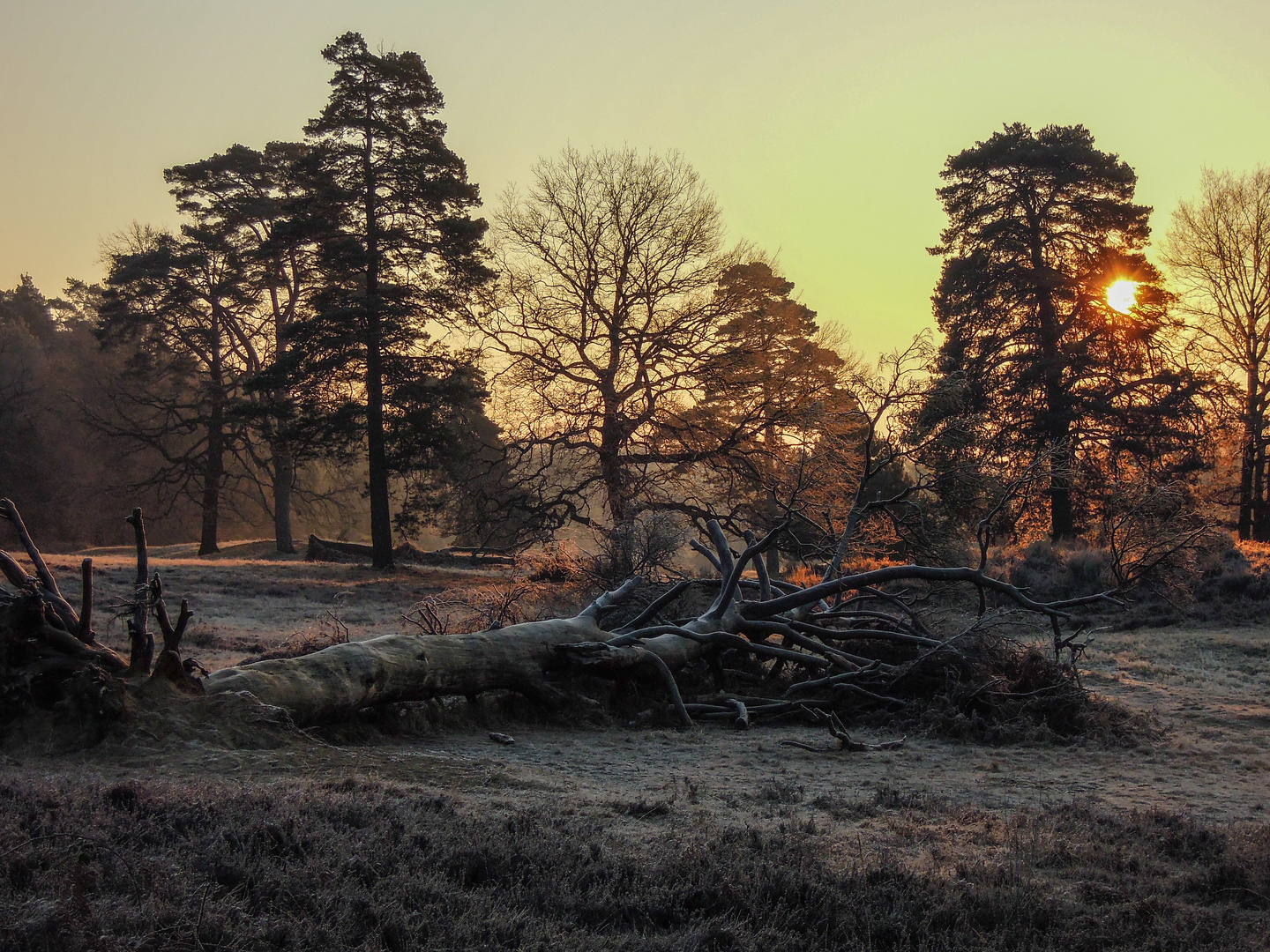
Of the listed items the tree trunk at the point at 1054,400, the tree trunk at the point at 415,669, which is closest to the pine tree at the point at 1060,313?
the tree trunk at the point at 1054,400

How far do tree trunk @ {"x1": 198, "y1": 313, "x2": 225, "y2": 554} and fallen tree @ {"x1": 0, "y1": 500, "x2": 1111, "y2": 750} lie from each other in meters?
22.1

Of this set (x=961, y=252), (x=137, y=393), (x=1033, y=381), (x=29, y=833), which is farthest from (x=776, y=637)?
(x=137, y=393)

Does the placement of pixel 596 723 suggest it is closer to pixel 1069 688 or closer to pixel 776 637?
pixel 1069 688

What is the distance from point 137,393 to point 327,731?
37.5 meters

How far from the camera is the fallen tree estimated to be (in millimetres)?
5477

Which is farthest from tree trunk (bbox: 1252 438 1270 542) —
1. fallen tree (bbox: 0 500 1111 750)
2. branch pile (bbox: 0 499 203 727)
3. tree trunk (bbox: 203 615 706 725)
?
branch pile (bbox: 0 499 203 727)

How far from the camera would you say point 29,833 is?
3455 millimetres

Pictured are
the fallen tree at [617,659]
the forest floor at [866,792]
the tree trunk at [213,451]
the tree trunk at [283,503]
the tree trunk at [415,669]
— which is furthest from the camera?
the tree trunk at [283,503]

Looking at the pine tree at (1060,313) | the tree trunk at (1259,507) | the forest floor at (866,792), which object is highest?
the pine tree at (1060,313)

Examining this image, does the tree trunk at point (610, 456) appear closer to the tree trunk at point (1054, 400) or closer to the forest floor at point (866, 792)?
the tree trunk at point (1054, 400)

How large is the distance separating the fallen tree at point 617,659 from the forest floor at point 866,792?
375mm

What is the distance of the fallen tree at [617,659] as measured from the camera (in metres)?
5.48

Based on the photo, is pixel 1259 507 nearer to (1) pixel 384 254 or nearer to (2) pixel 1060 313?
(2) pixel 1060 313

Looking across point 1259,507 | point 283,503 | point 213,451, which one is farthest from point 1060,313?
point 213,451
